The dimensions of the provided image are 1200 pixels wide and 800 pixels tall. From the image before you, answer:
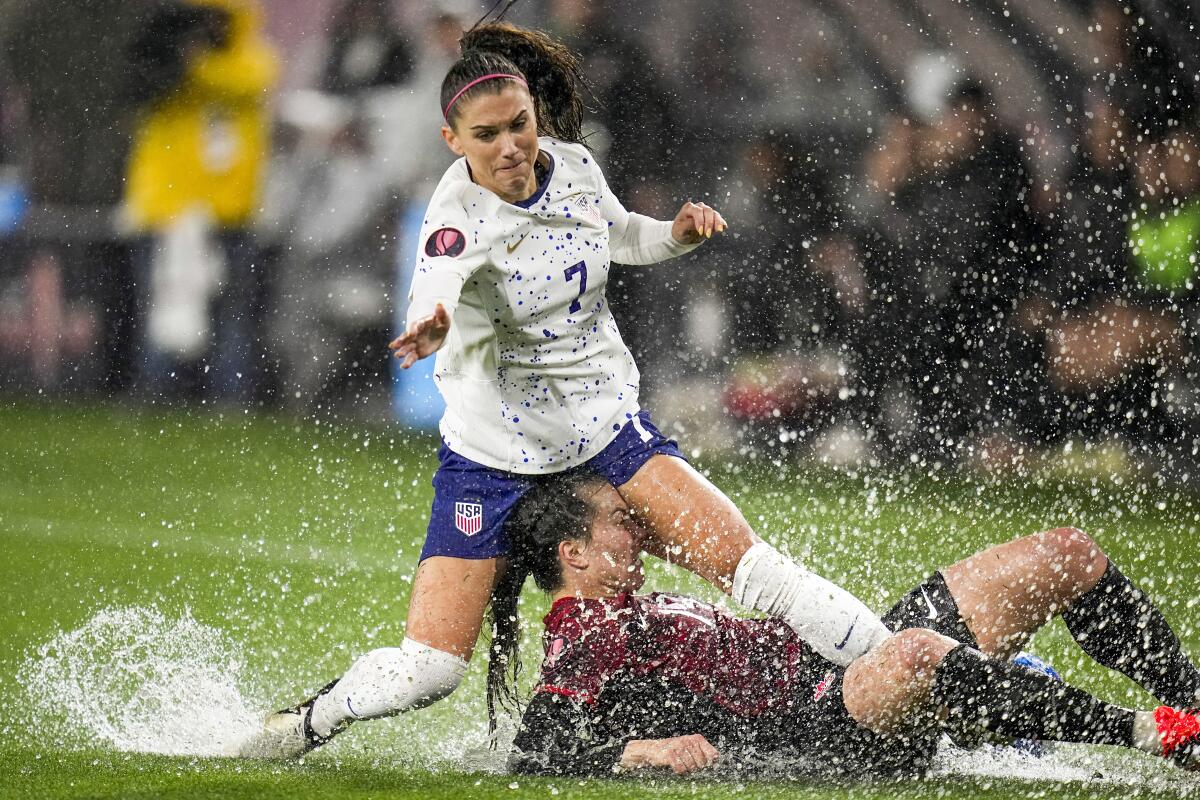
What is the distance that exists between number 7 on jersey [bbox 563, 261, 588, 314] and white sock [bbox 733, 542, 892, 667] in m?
0.76

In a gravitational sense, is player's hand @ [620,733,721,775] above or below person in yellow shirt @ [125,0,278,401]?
below

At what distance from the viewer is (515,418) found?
4020 millimetres

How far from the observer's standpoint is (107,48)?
40.7 feet

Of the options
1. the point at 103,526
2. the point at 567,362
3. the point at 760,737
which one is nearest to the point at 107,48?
the point at 103,526

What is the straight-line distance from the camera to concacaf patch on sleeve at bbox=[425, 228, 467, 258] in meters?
3.76

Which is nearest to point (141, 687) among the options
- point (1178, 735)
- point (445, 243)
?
point (445, 243)

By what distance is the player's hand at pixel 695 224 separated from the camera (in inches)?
165

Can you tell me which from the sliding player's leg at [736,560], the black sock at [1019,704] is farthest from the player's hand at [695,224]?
the black sock at [1019,704]

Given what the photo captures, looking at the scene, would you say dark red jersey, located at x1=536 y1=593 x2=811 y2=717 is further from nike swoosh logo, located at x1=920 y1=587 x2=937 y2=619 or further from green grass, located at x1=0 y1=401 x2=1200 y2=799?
nike swoosh logo, located at x1=920 y1=587 x2=937 y2=619

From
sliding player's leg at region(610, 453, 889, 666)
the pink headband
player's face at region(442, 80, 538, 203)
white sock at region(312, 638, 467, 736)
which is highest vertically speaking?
the pink headband

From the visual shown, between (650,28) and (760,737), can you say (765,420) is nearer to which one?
(650,28)

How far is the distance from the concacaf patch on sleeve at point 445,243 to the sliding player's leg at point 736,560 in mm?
722

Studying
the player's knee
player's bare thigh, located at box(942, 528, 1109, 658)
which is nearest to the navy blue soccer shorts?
player's bare thigh, located at box(942, 528, 1109, 658)

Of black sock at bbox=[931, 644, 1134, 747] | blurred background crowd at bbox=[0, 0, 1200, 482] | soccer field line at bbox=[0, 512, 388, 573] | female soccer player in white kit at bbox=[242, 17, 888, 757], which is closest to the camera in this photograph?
black sock at bbox=[931, 644, 1134, 747]
